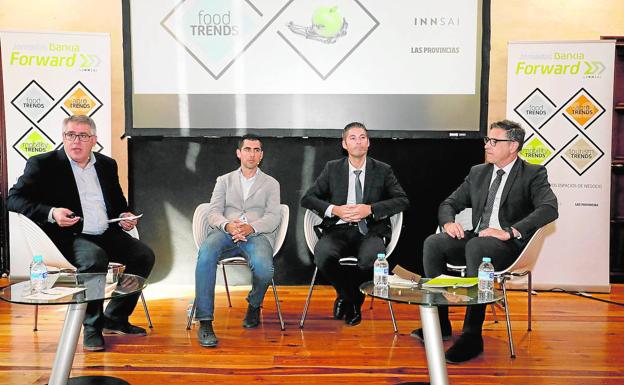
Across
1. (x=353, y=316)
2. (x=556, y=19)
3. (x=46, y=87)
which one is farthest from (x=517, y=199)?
(x=46, y=87)

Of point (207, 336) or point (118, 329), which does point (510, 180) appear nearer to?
point (207, 336)

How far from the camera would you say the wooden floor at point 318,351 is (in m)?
2.85

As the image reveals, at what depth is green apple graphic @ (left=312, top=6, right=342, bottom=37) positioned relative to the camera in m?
4.68

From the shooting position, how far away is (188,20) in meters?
4.69

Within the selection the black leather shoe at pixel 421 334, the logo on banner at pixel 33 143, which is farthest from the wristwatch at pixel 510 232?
the logo on banner at pixel 33 143

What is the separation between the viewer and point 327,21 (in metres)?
4.68

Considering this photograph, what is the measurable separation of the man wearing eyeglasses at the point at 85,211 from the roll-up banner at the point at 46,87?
111cm

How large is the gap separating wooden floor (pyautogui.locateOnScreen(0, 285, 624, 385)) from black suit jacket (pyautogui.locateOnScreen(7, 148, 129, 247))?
0.67 meters

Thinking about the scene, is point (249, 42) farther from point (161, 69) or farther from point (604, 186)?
point (604, 186)

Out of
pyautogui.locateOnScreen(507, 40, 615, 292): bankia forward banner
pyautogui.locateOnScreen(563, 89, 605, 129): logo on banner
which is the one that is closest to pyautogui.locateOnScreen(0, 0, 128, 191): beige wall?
pyautogui.locateOnScreen(507, 40, 615, 292): bankia forward banner

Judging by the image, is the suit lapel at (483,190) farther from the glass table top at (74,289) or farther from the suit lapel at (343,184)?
the glass table top at (74,289)

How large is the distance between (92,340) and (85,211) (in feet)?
2.70

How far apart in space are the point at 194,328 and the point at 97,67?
7.73ft

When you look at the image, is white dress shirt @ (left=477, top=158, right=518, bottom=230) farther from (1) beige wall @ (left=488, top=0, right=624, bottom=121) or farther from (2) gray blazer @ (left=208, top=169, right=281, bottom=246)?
(1) beige wall @ (left=488, top=0, right=624, bottom=121)
